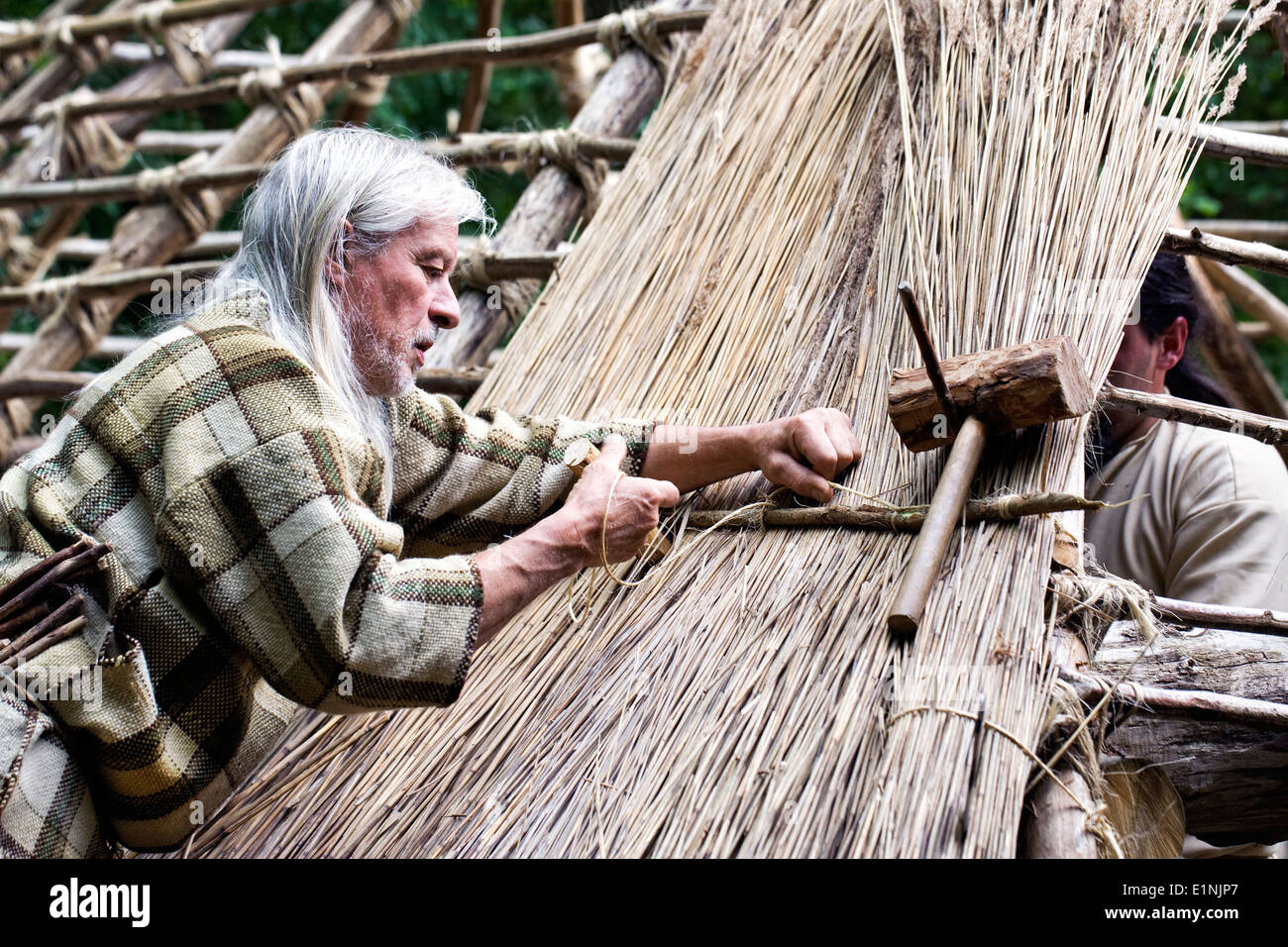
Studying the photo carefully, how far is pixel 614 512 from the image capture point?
1.65 metres

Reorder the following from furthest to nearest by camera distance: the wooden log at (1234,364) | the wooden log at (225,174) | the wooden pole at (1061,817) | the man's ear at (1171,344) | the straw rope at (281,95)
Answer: the straw rope at (281,95)
the wooden log at (1234,364)
the wooden log at (225,174)
the man's ear at (1171,344)
the wooden pole at (1061,817)

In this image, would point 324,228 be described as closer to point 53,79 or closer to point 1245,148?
point 1245,148

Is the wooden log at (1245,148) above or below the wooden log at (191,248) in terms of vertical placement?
above

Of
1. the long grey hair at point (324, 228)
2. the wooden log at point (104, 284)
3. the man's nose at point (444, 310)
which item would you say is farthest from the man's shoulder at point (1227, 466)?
the wooden log at point (104, 284)

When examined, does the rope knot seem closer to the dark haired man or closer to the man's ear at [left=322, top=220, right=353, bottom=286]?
the dark haired man

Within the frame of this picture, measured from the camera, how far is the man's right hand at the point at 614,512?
162 centimetres

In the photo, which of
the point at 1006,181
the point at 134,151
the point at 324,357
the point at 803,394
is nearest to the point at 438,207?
the point at 324,357

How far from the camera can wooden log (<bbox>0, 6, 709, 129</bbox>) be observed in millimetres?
2869

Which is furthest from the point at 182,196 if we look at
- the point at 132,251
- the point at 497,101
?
the point at 497,101

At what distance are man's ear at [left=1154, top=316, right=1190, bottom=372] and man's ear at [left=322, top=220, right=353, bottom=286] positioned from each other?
5.38 feet

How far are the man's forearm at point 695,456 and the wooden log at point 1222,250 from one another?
0.72 meters

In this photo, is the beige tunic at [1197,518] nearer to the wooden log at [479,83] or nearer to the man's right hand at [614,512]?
the man's right hand at [614,512]

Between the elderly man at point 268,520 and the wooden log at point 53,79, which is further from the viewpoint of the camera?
the wooden log at point 53,79
